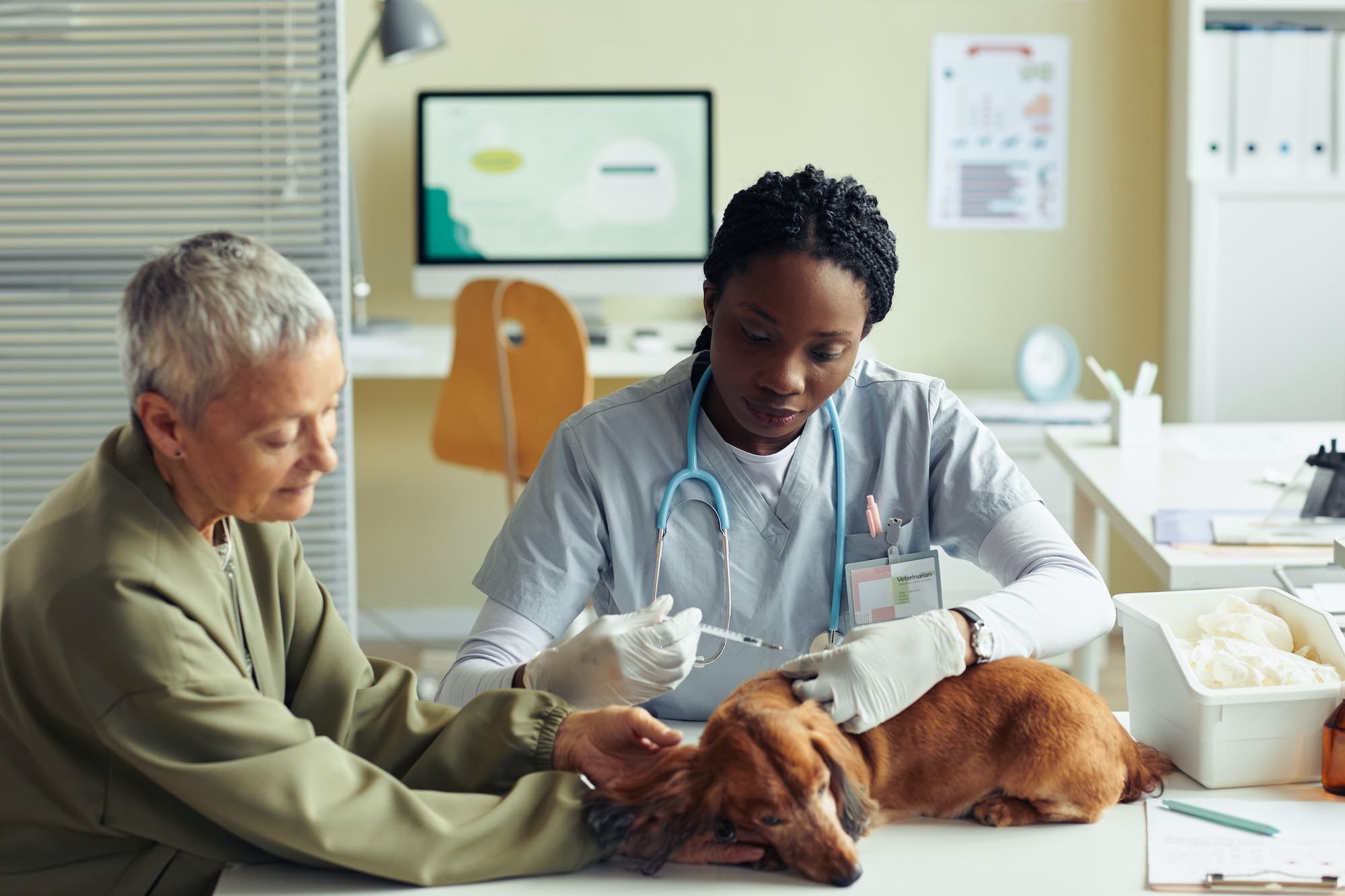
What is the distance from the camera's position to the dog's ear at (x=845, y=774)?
1.07m

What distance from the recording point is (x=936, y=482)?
1611mm

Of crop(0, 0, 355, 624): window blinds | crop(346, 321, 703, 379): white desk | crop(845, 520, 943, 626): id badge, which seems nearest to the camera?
crop(845, 520, 943, 626): id badge

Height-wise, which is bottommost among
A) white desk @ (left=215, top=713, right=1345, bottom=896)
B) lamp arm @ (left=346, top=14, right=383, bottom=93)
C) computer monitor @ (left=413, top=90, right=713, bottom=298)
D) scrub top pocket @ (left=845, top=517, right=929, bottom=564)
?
white desk @ (left=215, top=713, right=1345, bottom=896)

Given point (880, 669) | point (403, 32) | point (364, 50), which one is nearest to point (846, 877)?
point (880, 669)

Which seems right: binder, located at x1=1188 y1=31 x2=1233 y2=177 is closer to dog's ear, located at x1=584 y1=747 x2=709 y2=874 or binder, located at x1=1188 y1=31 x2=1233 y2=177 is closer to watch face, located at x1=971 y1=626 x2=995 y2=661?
watch face, located at x1=971 y1=626 x2=995 y2=661

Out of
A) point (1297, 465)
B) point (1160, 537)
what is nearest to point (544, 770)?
point (1160, 537)

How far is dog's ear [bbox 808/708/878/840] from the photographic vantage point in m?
1.07

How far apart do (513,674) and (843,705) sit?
0.41 metres

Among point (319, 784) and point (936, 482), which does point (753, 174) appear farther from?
point (319, 784)

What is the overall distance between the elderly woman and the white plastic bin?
45 centimetres

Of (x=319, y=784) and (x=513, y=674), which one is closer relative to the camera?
(x=319, y=784)

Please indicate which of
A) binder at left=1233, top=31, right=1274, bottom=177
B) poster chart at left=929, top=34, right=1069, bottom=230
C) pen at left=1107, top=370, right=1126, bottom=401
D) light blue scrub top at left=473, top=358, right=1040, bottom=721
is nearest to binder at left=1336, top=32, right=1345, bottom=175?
binder at left=1233, top=31, right=1274, bottom=177

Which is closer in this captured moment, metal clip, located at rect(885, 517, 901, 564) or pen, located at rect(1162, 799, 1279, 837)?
pen, located at rect(1162, 799, 1279, 837)

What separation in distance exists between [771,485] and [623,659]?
392 mm
